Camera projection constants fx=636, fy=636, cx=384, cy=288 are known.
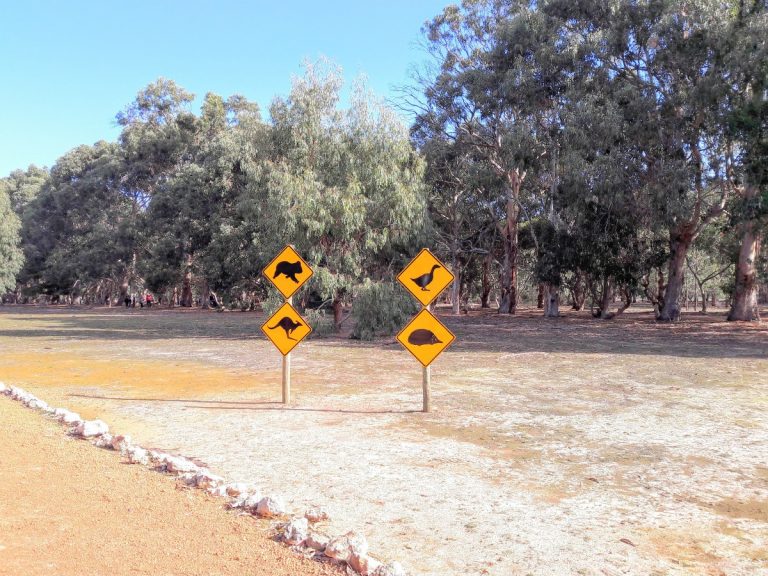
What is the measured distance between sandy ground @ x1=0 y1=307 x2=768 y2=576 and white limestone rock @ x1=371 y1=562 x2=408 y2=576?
0.22 meters

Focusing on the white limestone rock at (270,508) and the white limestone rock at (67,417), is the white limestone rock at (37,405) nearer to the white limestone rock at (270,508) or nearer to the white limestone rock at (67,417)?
the white limestone rock at (67,417)

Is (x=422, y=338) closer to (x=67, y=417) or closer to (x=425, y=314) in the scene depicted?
(x=425, y=314)

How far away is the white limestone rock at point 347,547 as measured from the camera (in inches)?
152

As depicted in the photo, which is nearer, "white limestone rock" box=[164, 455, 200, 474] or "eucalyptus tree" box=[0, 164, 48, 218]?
"white limestone rock" box=[164, 455, 200, 474]

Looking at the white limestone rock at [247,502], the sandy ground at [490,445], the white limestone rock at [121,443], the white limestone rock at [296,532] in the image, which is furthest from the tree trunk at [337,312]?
the white limestone rock at [296,532]

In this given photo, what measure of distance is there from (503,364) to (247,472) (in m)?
10.3

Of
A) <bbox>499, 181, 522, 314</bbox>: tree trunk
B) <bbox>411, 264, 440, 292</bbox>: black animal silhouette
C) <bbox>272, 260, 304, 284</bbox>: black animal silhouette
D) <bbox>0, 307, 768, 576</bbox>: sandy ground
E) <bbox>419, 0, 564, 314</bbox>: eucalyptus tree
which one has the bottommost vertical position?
<bbox>0, 307, 768, 576</bbox>: sandy ground

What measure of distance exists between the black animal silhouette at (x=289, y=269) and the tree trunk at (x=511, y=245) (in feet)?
92.9

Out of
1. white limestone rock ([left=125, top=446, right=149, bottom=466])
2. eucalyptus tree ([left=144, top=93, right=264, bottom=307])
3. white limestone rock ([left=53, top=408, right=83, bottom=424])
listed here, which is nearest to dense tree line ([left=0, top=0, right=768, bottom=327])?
eucalyptus tree ([left=144, top=93, right=264, bottom=307])

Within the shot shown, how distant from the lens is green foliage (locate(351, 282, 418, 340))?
2227 centimetres

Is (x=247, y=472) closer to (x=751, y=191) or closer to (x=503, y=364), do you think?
(x=503, y=364)

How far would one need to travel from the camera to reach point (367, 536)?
4.39 meters

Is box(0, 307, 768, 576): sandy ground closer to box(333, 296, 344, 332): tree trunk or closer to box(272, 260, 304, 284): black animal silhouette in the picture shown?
box(272, 260, 304, 284): black animal silhouette

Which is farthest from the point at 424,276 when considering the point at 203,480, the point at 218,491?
the point at 218,491
